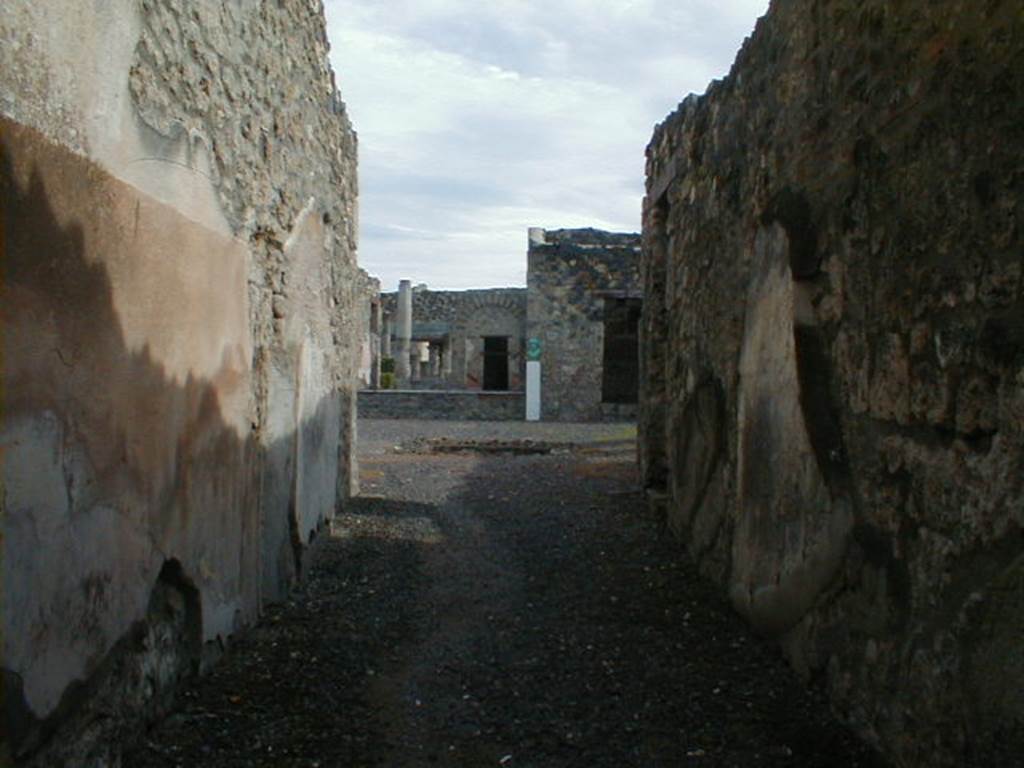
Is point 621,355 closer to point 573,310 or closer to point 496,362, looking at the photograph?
point 573,310

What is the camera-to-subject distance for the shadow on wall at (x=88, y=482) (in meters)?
1.89

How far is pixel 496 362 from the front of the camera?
987 inches

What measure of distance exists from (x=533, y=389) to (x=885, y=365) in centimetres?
1612

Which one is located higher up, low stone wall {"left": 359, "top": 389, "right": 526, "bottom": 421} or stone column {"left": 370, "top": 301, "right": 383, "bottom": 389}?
stone column {"left": 370, "top": 301, "right": 383, "bottom": 389}

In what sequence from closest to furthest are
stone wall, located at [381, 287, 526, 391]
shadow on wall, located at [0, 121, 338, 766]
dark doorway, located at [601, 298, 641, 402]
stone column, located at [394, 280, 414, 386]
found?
shadow on wall, located at [0, 121, 338, 766] < dark doorway, located at [601, 298, 641, 402] < stone wall, located at [381, 287, 526, 391] < stone column, located at [394, 280, 414, 386]

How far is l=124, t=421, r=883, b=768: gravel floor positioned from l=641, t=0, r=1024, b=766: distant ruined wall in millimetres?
247

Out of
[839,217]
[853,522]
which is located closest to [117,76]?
[839,217]

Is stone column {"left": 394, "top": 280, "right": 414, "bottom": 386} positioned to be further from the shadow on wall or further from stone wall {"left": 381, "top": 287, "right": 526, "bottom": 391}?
the shadow on wall

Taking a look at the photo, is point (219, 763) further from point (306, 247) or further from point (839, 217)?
point (306, 247)

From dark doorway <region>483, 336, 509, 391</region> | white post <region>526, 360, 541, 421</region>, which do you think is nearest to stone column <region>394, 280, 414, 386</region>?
dark doorway <region>483, 336, 509, 391</region>

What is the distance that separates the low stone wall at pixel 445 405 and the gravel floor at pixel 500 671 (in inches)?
504

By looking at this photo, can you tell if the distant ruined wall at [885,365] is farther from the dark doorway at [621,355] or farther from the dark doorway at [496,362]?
the dark doorway at [496,362]

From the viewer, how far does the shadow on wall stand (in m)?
1.89

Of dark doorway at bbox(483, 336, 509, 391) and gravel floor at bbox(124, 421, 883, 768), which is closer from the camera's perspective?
gravel floor at bbox(124, 421, 883, 768)
